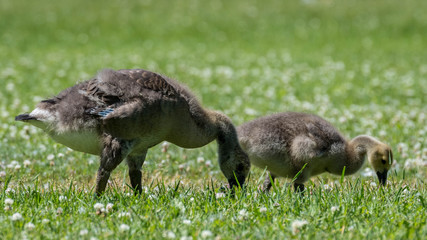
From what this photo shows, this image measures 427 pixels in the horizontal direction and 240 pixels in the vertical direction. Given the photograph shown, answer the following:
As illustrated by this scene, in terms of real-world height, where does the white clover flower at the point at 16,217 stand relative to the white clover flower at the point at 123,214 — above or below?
above

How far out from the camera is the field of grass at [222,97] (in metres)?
4.82

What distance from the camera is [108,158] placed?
577 centimetres

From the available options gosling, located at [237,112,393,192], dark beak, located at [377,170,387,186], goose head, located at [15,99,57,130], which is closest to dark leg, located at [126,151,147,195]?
goose head, located at [15,99,57,130]

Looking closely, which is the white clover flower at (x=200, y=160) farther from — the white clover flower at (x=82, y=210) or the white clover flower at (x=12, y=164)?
the white clover flower at (x=82, y=210)

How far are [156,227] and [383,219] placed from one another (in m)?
1.92

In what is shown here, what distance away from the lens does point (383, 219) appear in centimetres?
492

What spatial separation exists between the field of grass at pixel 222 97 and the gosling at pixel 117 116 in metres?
0.46

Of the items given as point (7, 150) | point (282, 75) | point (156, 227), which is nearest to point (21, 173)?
point (7, 150)

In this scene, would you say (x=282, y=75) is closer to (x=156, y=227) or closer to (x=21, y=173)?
(x=21, y=173)

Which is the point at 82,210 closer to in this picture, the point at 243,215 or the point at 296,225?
the point at 243,215

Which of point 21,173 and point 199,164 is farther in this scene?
point 199,164

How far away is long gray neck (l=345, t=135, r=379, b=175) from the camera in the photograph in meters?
7.24

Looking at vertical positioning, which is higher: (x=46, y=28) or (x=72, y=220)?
(x=46, y=28)

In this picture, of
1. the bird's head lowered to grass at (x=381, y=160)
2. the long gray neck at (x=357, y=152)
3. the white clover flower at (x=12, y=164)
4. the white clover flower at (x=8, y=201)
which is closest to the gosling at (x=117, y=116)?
the white clover flower at (x=8, y=201)
